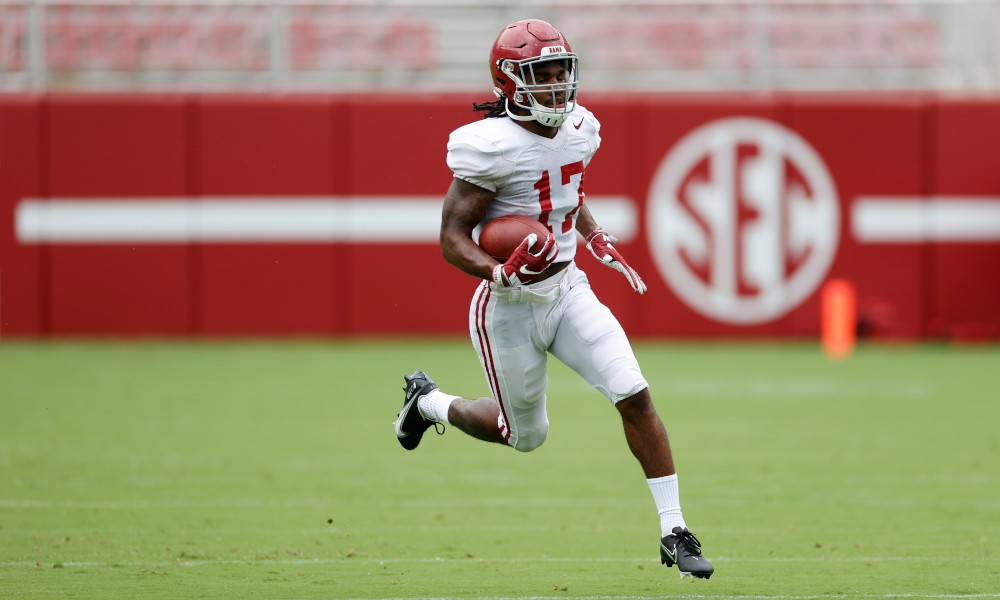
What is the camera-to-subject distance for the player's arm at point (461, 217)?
4746 millimetres

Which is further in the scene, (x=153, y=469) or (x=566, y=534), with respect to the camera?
(x=153, y=469)

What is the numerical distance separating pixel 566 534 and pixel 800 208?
8141mm

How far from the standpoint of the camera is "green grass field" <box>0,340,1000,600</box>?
4.92 m

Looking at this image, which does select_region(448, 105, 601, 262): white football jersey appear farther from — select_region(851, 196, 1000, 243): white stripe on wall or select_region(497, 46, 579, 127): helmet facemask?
select_region(851, 196, 1000, 243): white stripe on wall

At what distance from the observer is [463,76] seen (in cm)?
1398

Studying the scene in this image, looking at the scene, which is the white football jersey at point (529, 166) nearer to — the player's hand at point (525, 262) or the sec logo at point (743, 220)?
the player's hand at point (525, 262)

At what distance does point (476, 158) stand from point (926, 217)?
31.4ft

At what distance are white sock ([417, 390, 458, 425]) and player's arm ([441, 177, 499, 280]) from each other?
87 cm

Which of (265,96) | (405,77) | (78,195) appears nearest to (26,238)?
(78,195)

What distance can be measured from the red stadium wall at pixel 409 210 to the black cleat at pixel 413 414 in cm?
744

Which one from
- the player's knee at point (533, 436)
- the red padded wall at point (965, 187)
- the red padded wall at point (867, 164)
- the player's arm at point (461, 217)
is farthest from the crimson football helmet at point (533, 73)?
the red padded wall at point (965, 187)

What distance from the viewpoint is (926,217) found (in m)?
13.4

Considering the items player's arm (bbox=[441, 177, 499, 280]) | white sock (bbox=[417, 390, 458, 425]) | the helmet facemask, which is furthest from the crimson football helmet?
white sock (bbox=[417, 390, 458, 425])

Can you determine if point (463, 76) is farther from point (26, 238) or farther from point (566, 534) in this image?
point (566, 534)
